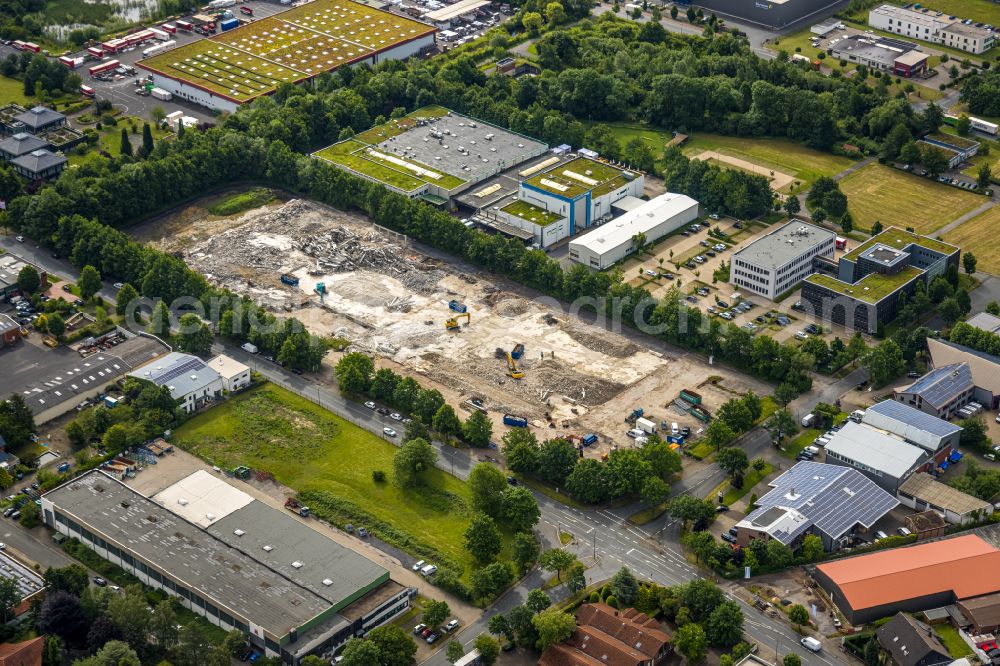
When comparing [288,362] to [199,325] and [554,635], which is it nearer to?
[199,325]

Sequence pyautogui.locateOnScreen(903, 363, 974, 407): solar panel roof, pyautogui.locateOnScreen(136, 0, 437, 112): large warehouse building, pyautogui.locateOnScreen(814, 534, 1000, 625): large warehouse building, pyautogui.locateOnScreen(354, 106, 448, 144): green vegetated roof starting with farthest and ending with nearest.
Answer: pyautogui.locateOnScreen(136, 0, 437, 112): large warehouse building, pyautogui.locateOnScreen(354, 106, 448, 144): green vegetated roof, pyautogui.locateOnScreen(903, 363, 974, 407): solar panel roof, pyautogui.locateOnScreen(814, 534, 1000, 625): large warehouse building

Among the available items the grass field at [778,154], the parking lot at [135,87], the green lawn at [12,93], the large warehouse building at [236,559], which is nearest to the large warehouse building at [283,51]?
the parking lot at [135,87]

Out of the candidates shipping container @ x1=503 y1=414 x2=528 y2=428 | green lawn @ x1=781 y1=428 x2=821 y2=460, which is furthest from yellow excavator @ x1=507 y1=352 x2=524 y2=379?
green lawn @ x1=781 y1=428 x2=821 y2=460

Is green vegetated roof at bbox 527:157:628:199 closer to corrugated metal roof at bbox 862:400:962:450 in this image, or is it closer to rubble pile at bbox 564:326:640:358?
rubble pile at bbox 564:326:640:358

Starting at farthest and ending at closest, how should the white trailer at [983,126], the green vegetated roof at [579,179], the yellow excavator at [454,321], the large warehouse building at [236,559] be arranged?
the white trailer at [983,126] → the green vegetated roof at [579,179] → the yellow excavator at [454,321] → the large warehouse building at [236,559]

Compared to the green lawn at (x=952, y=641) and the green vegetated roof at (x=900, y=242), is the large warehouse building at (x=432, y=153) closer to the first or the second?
the green vegetated roof at (x=900, y=242)

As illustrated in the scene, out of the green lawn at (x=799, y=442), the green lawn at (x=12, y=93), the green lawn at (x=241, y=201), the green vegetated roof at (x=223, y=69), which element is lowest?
the green lawn at (x=799, y=442)
